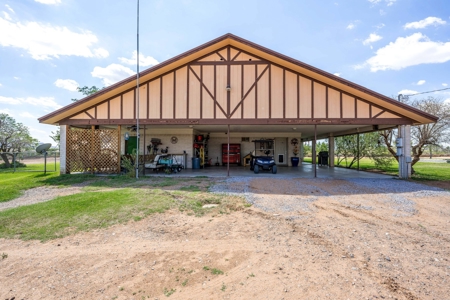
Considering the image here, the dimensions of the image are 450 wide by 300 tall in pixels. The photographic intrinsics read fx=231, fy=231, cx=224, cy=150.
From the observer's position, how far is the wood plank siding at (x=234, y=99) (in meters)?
11.0

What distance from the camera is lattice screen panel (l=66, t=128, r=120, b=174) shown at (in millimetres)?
11898

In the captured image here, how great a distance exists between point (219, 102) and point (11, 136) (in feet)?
57.0

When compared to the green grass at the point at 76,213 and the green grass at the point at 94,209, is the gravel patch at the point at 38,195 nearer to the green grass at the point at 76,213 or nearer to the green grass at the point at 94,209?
the green grass at the point at 94,209

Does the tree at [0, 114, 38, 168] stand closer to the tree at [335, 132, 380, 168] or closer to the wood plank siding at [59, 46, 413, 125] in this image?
the wood plank siding at [59, 46, 413, 125]

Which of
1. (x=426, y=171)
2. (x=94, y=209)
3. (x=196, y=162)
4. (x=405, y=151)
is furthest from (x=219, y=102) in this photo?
(x=426, y=171)

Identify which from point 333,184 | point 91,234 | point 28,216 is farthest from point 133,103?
point 333,184

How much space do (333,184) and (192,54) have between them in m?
8.48

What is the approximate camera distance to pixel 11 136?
17.7 metres

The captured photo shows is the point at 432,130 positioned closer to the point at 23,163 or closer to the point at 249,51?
the point at 249,51

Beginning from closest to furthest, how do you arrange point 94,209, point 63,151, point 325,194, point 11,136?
point 94,209, point 325,194, point 63,151, point 11,136

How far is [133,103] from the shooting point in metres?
11.5

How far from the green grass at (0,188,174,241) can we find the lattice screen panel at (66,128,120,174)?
5.71 metres

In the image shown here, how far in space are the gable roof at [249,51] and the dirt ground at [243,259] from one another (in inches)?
262

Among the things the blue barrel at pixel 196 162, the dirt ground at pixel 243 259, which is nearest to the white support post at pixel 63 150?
the blue barrel at pixel 196 162
